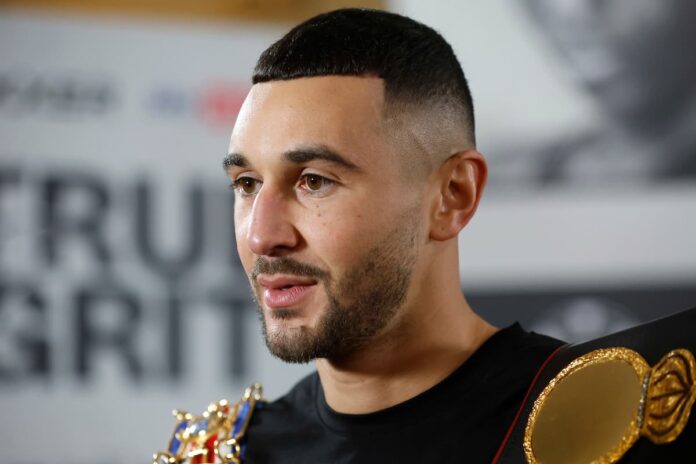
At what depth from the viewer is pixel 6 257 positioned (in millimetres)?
3760

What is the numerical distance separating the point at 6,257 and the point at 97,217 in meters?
0.34

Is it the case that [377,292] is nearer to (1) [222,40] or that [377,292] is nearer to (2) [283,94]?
(2) [283,94]

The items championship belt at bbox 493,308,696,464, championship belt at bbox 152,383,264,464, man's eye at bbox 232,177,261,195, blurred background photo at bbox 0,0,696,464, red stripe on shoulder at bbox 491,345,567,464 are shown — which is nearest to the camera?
championship belt at bbox 493,308,696,464

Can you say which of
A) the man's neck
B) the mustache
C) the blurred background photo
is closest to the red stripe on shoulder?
the man's neck

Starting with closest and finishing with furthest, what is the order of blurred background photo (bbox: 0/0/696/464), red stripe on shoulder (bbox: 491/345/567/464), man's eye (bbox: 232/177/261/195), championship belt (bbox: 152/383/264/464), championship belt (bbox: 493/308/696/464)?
championship belt (bbox: 493/308/696/464) → red stripe on shoulder (bbox: 491/345/567/464) → man's eye (bbox: 232/177/261/195) → championship belt (bbox: 152/383/264/464) → blurred background photo (bbox: 0/0/696/464)

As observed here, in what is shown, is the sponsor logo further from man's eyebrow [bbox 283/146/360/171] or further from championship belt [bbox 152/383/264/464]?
man's eyebrow [bbox 283/146/360/171]

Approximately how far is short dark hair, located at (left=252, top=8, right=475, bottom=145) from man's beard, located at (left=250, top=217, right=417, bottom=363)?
0.78 ft

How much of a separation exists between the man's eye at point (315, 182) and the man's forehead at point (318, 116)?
0.18ft

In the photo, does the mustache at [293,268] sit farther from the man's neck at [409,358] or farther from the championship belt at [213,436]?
the championship belt at [213,436]

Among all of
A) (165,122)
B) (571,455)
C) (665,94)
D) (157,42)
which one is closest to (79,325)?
(165,122)

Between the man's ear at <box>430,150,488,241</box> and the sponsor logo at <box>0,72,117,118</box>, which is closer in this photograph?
the man's ear at <box>430,150,488,241</box>

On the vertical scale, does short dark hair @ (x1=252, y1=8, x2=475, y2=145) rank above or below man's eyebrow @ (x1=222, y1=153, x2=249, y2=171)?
above

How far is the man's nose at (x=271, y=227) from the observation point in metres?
1.73

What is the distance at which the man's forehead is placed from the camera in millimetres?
1737
